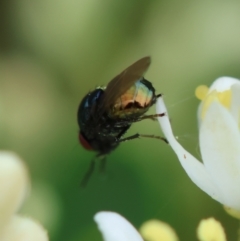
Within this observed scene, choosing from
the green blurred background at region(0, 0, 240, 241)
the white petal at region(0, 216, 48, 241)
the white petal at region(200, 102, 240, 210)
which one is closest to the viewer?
the white petal at region(0, 216, 48, 241)

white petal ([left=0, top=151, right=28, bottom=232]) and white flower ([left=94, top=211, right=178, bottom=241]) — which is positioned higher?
white petal ([left=0, top=151, right=28, bottom=232])

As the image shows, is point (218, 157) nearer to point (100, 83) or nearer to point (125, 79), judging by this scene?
point (125, 79)

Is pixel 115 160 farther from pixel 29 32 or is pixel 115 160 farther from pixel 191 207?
pixel 29 32

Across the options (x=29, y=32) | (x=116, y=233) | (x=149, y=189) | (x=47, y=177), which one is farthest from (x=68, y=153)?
(x=116, y=233)

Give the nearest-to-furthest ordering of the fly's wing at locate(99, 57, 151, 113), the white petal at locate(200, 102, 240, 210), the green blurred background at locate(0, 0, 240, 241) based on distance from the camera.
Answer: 1. the white petal at locate(200, 102, 240, 210)
2. the fly's wing at locate(99, 57, 151, 113)
3. the green blurred background at locate(0, 0, 240, 241)

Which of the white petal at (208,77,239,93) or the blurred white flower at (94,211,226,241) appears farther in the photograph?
the white petal at (208,77,239,93)

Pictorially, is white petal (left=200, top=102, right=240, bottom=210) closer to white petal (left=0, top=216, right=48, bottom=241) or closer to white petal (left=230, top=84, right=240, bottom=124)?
white petal (left=230, top=84, right=240, bottom=124)

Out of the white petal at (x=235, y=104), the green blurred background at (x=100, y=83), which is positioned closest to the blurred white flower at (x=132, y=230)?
the white petal at (x=235, y=104)

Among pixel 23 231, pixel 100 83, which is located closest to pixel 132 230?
pixel 23 231

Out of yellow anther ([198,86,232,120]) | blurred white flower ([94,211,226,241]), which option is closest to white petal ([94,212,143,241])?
blurred white flower ([94,211,226,241])
